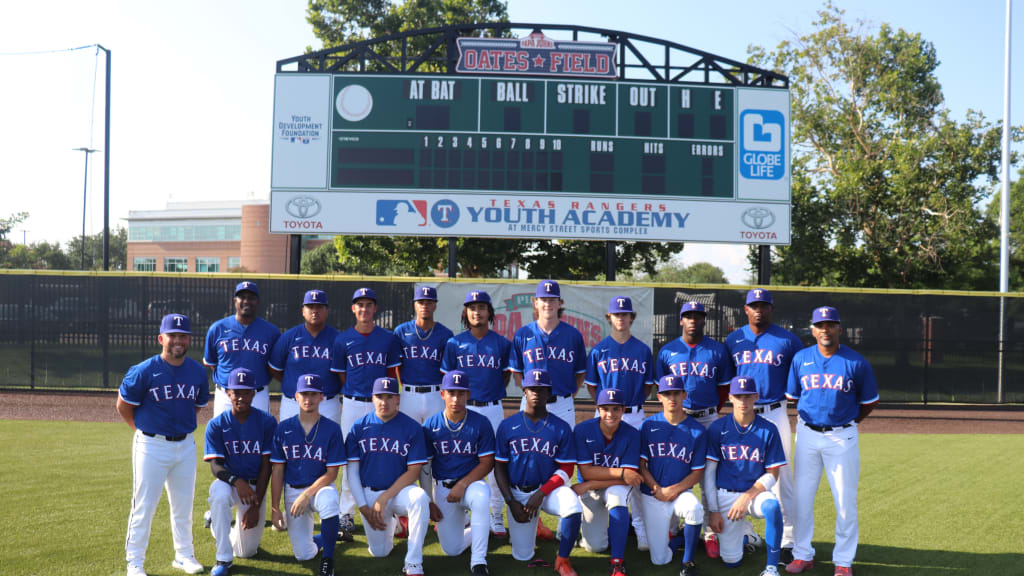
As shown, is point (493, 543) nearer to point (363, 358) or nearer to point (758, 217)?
point (363, 358)

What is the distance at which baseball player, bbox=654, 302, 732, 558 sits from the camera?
5781 mm

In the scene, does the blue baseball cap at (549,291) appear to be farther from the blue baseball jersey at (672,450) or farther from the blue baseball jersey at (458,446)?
the blue baseball jersey at (672,450)

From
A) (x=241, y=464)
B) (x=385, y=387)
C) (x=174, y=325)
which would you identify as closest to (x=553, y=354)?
(x=385, y=387)

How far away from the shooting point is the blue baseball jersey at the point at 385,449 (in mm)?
5293

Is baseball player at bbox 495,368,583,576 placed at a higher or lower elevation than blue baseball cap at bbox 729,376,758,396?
lower

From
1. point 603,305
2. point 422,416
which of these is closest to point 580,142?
point 603,305

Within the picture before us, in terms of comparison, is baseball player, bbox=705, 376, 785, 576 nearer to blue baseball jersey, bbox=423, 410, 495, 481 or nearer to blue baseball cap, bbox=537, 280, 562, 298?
blue baseball cap, bbox=537, 280, 562, 298

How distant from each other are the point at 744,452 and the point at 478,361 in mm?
2218

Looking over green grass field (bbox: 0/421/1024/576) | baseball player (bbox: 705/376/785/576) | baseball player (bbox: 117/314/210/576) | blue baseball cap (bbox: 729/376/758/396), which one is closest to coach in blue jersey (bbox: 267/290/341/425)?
baseball player (bbox: 117/314/210/576)

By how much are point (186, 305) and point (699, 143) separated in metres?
9.38

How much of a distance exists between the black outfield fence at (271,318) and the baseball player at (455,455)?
20.7 feet

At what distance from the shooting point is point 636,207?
518 inches

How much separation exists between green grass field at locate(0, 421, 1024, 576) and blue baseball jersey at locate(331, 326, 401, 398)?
4.19 ft

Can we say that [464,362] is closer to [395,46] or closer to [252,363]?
[252,363]
